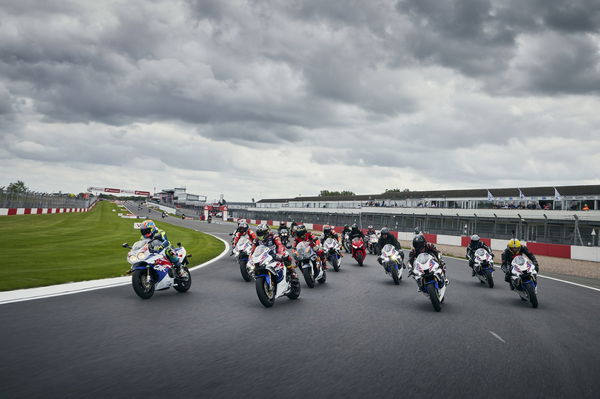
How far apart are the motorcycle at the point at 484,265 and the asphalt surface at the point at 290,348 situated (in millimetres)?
2486

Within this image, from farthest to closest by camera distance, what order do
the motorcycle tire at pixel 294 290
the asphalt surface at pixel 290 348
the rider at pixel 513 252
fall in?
the rider at pixel 513 252
the motorcycle tire at pixel 294 290
the asphalt surface at pixel 290 348

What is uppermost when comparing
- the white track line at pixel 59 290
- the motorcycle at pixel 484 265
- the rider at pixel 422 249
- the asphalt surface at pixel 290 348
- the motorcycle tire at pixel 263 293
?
the rider at pixel 422 249

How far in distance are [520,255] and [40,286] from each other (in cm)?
1001

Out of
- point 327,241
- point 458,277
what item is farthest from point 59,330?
point 458,277

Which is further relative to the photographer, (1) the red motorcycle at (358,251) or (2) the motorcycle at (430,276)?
(1) the red motorcycle at (358,251)

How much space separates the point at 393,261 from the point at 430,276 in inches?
129

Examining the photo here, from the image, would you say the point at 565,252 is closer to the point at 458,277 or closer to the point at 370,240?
the point at 370,240

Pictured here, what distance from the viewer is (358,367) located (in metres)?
4.39

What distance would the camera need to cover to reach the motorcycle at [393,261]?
36.0ft

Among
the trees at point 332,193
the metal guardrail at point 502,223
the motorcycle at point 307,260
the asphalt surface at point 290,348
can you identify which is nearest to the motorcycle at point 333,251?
the motorcycle at point 307,260

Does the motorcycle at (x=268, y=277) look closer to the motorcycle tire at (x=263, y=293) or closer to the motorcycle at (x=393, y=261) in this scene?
the motorcycle tire at (x=263, y=293)

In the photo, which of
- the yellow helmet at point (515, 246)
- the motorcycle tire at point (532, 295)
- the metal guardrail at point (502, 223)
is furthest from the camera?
the metal guardrail at point (502, 223)

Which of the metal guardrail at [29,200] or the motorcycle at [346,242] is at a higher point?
the metal guardrail at [29,200]

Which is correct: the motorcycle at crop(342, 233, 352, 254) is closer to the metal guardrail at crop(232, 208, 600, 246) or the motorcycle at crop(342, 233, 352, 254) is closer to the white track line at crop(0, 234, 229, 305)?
the metal guardrail at crop(232, 208, 600, 246)
